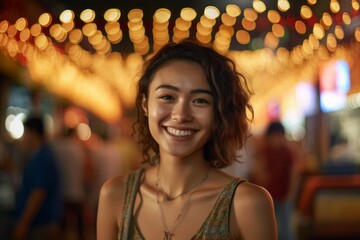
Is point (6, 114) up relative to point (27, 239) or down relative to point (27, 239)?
up

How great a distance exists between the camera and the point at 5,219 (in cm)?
713

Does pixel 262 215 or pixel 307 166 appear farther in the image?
pixel 307 166

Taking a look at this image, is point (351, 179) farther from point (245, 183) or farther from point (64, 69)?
point (245, 183)

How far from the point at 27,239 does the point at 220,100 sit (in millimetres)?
3712

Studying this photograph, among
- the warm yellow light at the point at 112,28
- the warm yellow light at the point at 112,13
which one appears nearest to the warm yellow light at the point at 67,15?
the warm yellow light at the point at 112,13

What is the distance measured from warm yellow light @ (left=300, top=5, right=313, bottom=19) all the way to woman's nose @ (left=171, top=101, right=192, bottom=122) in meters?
0.97

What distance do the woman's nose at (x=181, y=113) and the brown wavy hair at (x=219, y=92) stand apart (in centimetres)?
12

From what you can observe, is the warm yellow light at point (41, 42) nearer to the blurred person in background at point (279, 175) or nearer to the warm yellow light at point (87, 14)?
the warm yellow light at point (87, 14)

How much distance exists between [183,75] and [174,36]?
4585mm

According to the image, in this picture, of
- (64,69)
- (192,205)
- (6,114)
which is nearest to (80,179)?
(64,69)

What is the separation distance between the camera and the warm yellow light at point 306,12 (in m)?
3.34

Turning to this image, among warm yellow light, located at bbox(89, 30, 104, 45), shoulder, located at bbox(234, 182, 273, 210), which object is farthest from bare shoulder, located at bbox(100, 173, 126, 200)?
warm yellow light, located at bbox(89, 30, 104, 45)

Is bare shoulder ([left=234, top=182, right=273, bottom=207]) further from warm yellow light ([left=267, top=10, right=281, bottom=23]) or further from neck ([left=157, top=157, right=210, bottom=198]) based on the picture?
warm yellow light ([left=267, top=10, right=281, bottom=23])

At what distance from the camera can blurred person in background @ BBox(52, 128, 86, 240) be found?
354 inches
